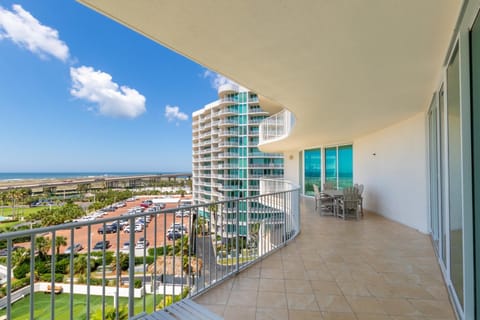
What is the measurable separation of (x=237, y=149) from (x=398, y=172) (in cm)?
2522

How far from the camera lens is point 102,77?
43812 mm

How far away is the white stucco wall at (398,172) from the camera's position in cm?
490

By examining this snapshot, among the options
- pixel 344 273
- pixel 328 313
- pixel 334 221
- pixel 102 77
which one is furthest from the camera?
pixel 102 77

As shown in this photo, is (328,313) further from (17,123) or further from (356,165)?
(17,123)

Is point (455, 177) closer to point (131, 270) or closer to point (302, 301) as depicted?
point (302, 301)

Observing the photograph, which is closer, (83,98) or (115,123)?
(83,98)

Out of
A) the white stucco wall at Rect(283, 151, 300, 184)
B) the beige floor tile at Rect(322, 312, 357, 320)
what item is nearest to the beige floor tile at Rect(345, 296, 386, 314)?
the beige floor tile at Rect(322, 312, 357, 320)

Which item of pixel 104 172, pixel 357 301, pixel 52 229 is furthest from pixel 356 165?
pixel 104 172

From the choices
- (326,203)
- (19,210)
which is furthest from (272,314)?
(19,210)

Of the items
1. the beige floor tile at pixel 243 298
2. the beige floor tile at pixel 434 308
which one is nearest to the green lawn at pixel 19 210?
the beige floor tile at pixel 243 298

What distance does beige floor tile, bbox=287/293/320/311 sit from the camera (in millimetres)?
2285

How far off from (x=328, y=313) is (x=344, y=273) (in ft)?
3.26

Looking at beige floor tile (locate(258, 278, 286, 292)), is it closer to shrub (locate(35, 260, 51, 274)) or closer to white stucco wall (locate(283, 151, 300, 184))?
shrub (locate(35, 260, 51, 274))

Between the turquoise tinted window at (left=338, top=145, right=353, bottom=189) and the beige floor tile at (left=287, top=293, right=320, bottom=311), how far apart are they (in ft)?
23.3
